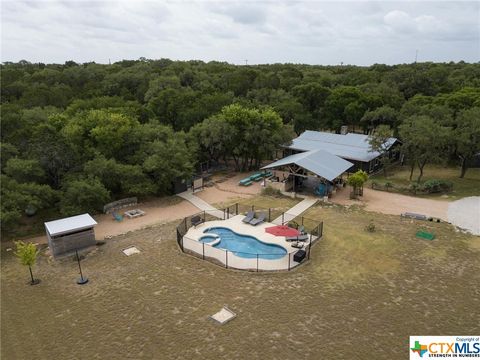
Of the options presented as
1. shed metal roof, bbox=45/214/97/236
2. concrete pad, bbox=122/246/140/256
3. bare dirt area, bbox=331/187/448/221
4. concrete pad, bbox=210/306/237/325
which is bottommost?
concrete pad, bbox=210/306/237/325

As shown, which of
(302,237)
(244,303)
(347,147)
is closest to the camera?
(244,303)

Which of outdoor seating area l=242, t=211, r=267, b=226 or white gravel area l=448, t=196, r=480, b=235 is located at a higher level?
outdoor seating area l=242, t=211, r=267, b=226

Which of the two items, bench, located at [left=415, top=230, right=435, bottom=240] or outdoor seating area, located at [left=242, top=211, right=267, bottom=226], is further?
outdoor seating area, located at [left=242, top=211, right=267, bottom=226]

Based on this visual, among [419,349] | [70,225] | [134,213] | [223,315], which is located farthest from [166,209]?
[419,349]

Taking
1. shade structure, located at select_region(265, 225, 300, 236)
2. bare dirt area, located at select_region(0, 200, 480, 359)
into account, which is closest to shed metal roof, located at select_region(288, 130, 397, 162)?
bare dirt area, located at select_region(0, 200, 480, 359)

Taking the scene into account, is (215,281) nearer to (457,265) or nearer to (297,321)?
(297,321)

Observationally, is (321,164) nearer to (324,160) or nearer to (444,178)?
(324,160)

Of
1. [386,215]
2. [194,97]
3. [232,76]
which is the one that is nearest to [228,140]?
[194,97]

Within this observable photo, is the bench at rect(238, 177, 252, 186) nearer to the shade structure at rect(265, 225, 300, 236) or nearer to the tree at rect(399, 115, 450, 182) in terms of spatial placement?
the shade structure at rect(265, 225, 300, 236)
